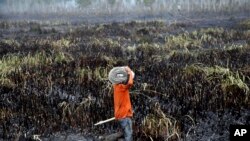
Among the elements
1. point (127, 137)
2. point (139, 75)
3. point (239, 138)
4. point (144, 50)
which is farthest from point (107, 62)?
point (239, 138)

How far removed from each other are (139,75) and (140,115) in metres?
2.41

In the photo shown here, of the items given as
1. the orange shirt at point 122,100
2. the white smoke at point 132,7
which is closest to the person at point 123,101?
→ the orange shirt at point 122,100

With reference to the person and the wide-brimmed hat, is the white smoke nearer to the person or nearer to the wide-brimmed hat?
the person

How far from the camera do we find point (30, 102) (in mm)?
6820

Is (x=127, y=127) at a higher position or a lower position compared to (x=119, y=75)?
lower

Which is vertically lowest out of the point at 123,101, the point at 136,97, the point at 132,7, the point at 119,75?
the point at 136,97

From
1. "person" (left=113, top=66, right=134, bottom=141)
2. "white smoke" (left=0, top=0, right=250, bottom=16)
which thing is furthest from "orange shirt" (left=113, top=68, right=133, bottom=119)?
"white smoke" (left=0, top=0, right=250, bottom=16)

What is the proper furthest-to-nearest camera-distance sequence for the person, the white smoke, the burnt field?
the white smoke < the burnt field < the person

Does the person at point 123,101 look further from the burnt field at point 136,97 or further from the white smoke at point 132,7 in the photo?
the white smoke at point 132,7

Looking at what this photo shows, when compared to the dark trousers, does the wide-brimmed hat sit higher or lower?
higher

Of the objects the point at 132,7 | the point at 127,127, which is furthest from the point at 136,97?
the point at 132,7

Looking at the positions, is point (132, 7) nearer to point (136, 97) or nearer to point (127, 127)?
point (136, 97)

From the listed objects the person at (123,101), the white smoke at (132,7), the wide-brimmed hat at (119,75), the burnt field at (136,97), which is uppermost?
the white smoke at (132,7)

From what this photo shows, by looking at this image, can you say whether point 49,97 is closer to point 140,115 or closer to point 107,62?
point 140,115
